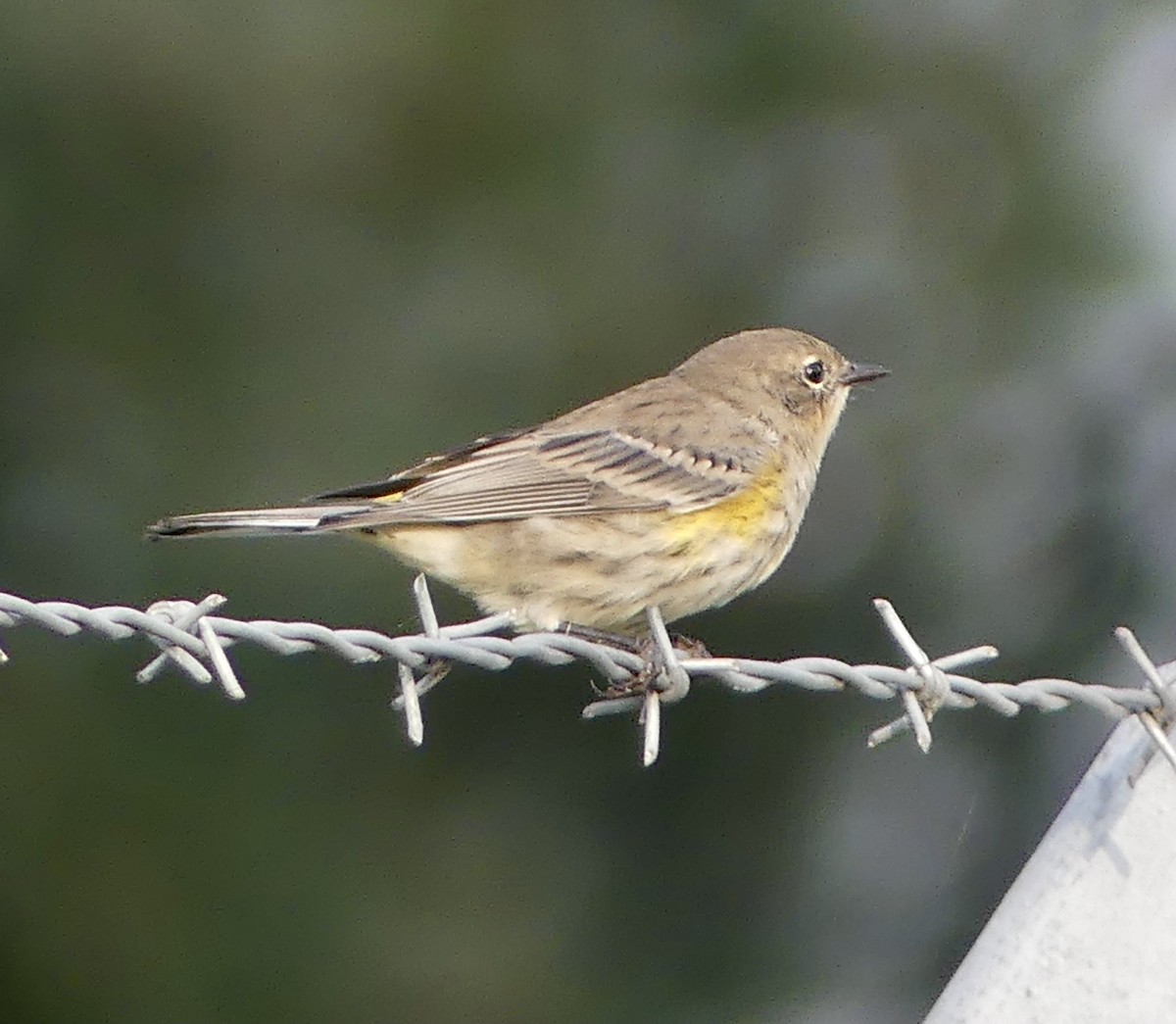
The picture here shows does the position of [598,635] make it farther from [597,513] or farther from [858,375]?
[858,375]

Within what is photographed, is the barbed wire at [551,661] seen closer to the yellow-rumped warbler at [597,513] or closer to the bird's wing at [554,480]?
the yellow-rumped warbler at [597,513]

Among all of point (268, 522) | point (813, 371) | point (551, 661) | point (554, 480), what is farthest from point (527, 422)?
point (551, 661)

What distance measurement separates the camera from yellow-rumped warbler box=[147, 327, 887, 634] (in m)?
5.57

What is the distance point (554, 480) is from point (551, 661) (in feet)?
7.11

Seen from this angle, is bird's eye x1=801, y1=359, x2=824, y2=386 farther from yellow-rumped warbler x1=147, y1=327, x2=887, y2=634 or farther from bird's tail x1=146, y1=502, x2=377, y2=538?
bird's tail x1=146, y1=502, x2=377, y2=538

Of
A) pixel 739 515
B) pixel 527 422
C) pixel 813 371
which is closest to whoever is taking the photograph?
pixel 739 515

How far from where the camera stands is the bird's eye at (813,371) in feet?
22.4

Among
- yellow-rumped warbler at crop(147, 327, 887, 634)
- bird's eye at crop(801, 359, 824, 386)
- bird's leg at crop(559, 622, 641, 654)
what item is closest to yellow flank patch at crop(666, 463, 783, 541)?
yellow-rumped warbler at crop(147, 327, 887, 634)

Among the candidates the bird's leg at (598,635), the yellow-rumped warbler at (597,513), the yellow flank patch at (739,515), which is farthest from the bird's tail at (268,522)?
the yellow flank patch at (739,515)

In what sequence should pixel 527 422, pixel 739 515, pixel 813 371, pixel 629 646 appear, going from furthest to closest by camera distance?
pixel 527 422 < pixel 813 371 < pixel 739 515 < pixel 629 646

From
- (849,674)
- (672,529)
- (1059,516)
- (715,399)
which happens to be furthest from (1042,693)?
(1059,516)

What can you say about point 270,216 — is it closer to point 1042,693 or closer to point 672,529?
point 672,529

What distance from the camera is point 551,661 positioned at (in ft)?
12.3

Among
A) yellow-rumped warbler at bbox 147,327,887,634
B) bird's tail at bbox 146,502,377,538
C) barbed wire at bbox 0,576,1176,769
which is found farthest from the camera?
yellow-rumped warbler at bbox 147,327,887,634
